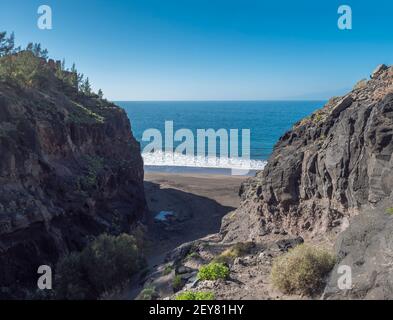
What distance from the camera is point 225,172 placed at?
225ft

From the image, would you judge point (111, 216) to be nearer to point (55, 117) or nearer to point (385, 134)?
point (55, 117)

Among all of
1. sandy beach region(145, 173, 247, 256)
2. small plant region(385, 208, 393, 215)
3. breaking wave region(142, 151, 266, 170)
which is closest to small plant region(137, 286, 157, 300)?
small plant region(385, 208, 393, 215)

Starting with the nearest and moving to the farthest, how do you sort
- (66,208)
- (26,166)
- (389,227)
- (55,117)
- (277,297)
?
1. (389,227)
2. (277,297)
3. (26,166)
4. (66,208)
5. (55,117)

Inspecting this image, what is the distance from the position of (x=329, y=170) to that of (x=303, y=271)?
9775 mm

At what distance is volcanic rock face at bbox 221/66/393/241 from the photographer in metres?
17.6

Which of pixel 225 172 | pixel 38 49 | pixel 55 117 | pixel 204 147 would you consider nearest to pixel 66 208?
pixel 55 117

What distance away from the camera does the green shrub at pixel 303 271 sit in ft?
38.8

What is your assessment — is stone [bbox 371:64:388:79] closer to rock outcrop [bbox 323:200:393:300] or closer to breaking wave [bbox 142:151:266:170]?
rock outcrop [bbox 323:200:393:300]

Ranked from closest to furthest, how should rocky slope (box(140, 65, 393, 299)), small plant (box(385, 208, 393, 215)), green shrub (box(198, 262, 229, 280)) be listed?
rocky slope (box(140, 65, 393, 299)), small plant (box(385, 208, 393, 215)), green shrub (box(198, 262, 229, 280))

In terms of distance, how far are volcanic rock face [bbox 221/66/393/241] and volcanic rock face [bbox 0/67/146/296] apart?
1042 centimetres

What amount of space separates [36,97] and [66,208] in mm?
10111

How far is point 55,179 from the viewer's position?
88.3ft

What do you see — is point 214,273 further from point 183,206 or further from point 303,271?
point 183,206

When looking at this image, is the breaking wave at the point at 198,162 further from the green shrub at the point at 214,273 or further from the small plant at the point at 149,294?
the green shrub at the point at 214,273
